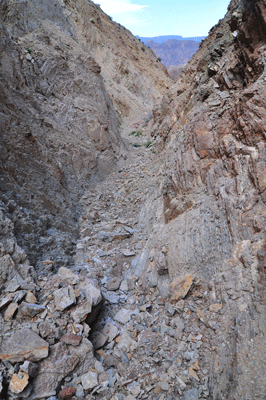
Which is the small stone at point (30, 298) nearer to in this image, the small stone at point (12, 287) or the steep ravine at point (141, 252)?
the steep ravine at point (141, 252)

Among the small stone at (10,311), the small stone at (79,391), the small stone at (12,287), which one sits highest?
the small stone at (12,287)

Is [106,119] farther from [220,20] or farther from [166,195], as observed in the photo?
[166,195]

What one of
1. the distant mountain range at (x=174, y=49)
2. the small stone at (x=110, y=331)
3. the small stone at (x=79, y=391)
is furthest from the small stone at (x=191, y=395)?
the distant mountain range at (x=174, y=49)

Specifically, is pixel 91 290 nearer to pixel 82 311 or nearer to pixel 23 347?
Answer: pixel 82 311

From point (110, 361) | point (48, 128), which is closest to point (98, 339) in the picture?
point (110, 361)

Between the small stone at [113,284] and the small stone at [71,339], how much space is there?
5.42 feet

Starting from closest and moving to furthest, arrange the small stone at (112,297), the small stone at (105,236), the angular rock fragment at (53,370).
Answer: the angular rock fragment at (53,370) → the small stone at (112,297) → the small stone at (105,236)

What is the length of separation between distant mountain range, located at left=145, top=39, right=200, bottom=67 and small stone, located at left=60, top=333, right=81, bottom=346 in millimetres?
100568

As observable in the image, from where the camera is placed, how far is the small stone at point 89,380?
3109 millimetres

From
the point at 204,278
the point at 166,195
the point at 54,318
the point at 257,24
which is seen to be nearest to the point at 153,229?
the point at 166,195

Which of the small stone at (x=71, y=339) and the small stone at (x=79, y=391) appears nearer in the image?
the small stone at (x=79, y=391)

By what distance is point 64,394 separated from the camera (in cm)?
298

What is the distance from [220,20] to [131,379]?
364 inches

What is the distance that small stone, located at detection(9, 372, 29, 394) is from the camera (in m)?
2.75
